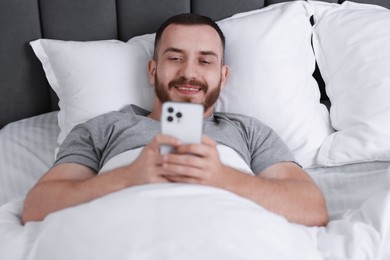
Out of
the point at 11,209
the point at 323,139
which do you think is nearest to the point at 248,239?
the point at 11,209

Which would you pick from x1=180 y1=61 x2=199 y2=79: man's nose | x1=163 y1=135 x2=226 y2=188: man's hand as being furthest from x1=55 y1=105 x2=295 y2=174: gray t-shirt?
x1=163 y1=135 x2=226 y2=188: man's hand

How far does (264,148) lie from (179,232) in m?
0.46

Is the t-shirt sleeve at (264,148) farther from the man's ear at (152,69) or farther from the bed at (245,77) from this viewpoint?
the man's ear at (152,69)

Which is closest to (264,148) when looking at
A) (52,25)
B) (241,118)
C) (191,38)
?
(241,118)

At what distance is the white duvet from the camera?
90 cm

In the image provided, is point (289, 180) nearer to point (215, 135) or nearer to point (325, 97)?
point (215, 135)

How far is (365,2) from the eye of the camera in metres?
1.74

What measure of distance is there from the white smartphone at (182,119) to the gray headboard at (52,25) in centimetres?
77

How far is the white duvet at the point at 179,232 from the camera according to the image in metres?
0.90

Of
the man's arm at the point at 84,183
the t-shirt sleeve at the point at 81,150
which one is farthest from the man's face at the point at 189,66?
the man's arm at the point at 84,183

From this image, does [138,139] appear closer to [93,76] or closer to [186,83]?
[186,83]

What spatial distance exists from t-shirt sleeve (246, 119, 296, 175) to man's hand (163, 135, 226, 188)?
273mm

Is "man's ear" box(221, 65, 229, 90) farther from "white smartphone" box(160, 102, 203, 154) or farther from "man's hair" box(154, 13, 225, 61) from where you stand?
"white smartphone" box(160, 102, 203, 154)

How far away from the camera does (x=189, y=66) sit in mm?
1376
